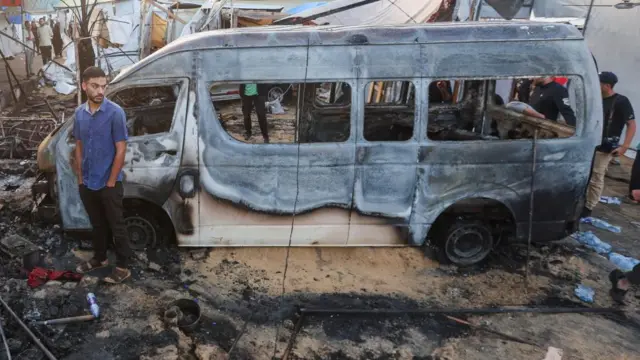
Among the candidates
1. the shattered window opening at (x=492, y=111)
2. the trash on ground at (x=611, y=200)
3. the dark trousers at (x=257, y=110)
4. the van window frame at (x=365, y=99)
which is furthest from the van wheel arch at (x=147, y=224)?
the trash on ground at (x=611, y=200)

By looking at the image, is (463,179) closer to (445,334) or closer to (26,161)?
(445,334)

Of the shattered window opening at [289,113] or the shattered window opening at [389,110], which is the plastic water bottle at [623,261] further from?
the shattered window opening at [289,113]

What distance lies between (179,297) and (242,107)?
2199 millimetres

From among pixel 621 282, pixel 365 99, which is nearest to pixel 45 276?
pixel 365 99

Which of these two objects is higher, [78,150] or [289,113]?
[289,113]

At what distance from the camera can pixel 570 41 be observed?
4301 mm

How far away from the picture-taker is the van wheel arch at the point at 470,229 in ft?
15.3

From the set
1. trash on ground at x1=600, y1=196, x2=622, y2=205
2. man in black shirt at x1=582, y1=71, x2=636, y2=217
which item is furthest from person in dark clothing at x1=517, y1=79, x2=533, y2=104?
trash on ground at x1=600, y1=196, x2=622, y2=205

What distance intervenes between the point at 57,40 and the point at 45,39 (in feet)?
2.29

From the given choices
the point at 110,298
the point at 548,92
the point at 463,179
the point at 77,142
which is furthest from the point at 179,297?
the point at 548,92

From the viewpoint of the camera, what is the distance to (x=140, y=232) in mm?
4801

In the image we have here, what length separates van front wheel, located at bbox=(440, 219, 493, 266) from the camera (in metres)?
4.80

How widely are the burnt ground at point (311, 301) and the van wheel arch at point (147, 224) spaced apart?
139mm

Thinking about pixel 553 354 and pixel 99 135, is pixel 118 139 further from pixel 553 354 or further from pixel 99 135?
pixel 553 354
